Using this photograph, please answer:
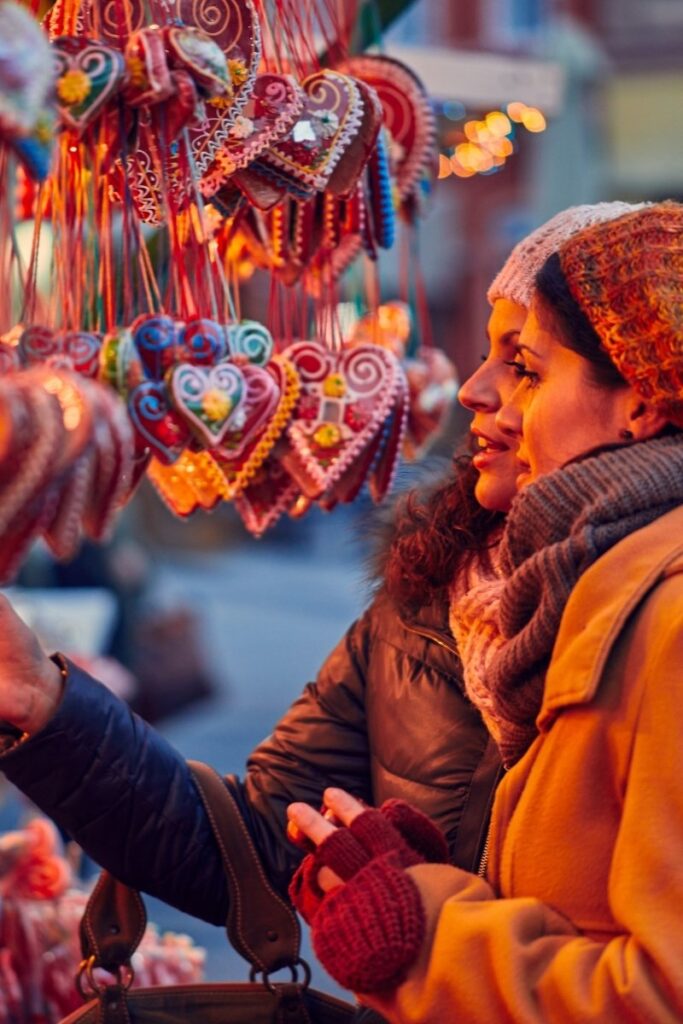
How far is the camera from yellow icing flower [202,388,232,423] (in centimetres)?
154

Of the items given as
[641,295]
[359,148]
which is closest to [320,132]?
[359,148]

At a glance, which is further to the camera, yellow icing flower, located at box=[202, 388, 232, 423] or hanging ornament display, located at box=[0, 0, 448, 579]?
yellow icing flower, located at box=[202, 388, 232, 423]

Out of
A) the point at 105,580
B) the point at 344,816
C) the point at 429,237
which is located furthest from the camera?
the point at 429,237

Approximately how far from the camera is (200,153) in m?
1.43

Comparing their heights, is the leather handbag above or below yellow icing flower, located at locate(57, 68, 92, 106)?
below

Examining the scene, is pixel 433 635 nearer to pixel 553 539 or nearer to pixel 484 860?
pixel 484 860

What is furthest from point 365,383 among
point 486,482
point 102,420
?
point 102,420

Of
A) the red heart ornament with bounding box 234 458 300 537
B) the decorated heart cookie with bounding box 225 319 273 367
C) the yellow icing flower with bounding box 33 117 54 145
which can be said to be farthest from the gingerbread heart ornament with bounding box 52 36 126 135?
the red heart ornament with bounding box 234 458 300 537

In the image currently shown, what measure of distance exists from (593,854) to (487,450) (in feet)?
1.61

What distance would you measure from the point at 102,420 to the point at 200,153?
0.44 metres

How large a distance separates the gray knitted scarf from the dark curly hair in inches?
10.6

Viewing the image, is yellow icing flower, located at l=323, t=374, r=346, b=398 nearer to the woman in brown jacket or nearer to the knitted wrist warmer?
the woman in brown jacket

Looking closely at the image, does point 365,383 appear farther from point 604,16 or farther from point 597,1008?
point 604,16

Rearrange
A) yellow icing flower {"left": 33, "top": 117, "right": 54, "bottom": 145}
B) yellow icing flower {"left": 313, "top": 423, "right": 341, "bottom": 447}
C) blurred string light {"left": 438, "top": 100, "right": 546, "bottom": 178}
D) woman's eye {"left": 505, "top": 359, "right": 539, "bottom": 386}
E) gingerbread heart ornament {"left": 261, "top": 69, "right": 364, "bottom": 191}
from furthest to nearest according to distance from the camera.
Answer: blurred string light {"left": 438, "top": 100, "right": 546, "bottom": 178}
yellow icing flower {"left": 313, "top": 423, "right": 341, "bottom": 447}
gingerbread heart ornament {"left": 261, "top": 69, "right": 364, "bottom": 191}
woman's eye {"left": 505, "top": 359, "right": 539, "bottom": 386}
yellow icing flower {"left": 33, "top": 117, "right": 54, "bottom": 145}
